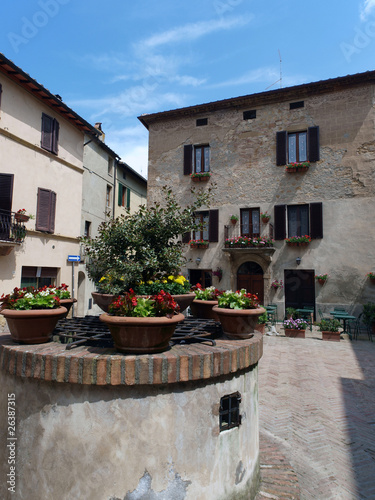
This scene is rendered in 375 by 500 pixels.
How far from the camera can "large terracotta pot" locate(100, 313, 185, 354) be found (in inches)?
97.3

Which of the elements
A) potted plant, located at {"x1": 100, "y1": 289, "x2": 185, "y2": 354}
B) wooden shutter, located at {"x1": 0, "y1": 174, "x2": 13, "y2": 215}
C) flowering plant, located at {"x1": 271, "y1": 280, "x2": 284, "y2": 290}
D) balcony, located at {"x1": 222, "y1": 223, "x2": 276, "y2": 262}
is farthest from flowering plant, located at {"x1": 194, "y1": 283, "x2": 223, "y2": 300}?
flowering plant, located at {"x1": 271, "y1": 280, "x2": 284, "y2": 290}

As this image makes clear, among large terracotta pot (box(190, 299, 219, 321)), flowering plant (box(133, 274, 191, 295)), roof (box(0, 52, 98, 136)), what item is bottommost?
large terracotta pot (box(190, 299, 219, 321))

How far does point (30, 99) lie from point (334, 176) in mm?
14327

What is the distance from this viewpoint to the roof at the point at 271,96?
15023mm

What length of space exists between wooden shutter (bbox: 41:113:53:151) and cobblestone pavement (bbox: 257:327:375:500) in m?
13.2

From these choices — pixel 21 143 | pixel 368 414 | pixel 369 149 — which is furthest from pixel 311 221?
pixel 21 143

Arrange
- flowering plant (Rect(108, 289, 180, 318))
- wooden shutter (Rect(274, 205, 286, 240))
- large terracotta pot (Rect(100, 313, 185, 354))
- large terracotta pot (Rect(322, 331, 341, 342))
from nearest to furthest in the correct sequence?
1. large terracotta pot (Rect(100, 313, 185, 354))
2. flowering plant (Rect(108, 289, 180, 318))
3. large terracotta pot (Rect(322, 331, 341, 342))
4. wooden shutter (Rect(274, 205, 286, 240))

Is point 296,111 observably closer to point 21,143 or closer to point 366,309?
point 366,309

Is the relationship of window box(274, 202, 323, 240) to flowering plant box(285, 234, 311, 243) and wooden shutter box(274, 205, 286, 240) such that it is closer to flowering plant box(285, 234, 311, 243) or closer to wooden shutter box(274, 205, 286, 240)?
wooden shutter box(274, 205, 286, 240)

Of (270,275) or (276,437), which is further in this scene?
(270,275)

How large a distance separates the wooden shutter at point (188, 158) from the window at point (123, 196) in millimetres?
6445

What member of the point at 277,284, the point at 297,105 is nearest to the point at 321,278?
the point at 277,284

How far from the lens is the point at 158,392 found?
239cm

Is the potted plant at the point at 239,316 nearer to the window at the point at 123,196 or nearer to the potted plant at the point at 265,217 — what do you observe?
the potted plant at the point at 265,217
